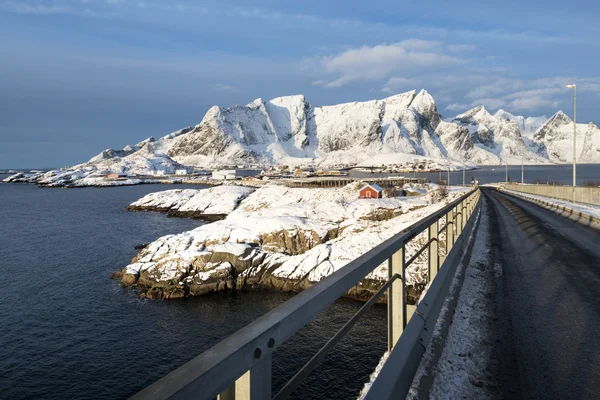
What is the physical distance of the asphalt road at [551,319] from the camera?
392 centimetres

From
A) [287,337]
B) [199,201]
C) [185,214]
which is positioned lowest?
[185,214]

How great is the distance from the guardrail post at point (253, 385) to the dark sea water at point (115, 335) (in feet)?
44.7

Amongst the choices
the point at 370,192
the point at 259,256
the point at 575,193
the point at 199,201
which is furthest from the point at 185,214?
the point at 575,193

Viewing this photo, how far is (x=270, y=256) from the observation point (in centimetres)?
2950

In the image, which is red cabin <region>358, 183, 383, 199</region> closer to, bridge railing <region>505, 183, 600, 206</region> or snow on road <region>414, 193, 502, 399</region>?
bridge railing <region>505, 183, 600, 206</region>

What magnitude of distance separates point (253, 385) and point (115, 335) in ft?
73.6

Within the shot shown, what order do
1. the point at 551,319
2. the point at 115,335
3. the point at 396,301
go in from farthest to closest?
1. the point at 115,335
2. the point at 551,319
3. the point at 396,301

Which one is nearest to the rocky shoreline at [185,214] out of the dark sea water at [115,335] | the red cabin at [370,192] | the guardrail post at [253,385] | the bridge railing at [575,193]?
the red cabin at [370,192]

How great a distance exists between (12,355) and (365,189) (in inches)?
2174

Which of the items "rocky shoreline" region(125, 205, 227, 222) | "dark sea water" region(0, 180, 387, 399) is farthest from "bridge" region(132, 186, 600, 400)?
"rocky shoreline" region(125, 205, 227, 222)

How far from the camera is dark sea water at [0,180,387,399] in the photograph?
16031mm

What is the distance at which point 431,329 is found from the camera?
16.6ft

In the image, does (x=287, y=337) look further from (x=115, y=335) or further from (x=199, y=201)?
(x=199, y=201)

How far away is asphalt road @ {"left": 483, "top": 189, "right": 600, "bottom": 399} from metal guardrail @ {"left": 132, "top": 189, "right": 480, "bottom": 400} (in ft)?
3.51
